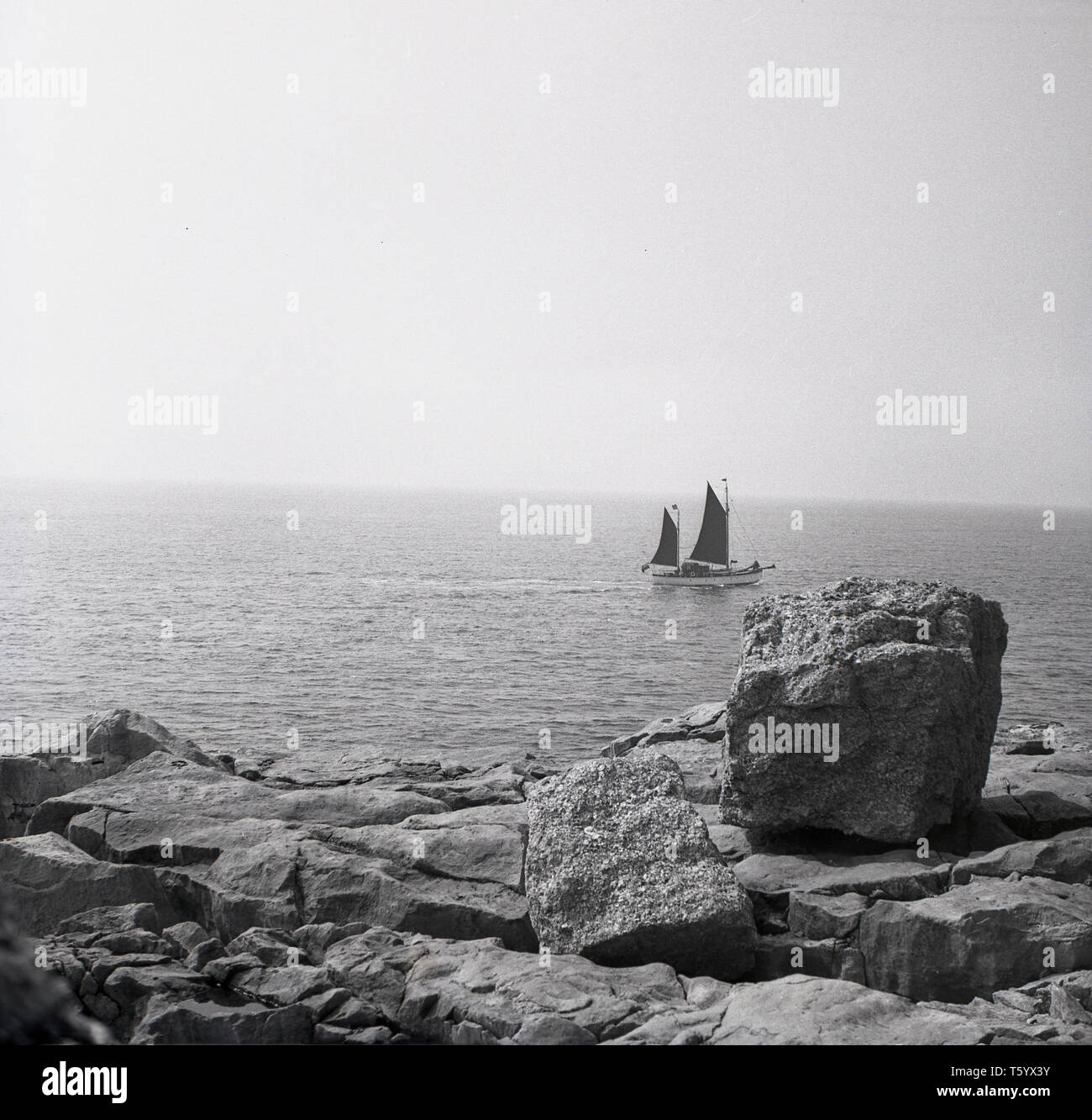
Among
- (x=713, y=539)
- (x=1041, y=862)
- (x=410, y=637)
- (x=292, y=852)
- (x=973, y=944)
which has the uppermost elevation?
(x=713, y=539)

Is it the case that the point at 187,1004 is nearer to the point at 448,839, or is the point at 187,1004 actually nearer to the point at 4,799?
the point at 448,839

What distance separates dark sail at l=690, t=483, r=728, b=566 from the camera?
94.2 metres

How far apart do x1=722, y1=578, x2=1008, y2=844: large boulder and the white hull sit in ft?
258

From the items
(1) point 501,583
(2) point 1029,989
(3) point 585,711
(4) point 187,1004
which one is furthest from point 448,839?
(1) point 501,583

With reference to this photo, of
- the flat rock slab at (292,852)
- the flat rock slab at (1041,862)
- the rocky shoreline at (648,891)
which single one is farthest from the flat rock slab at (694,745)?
the flat rock slab at (1041,862)

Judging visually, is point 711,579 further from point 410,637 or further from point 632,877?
point 632,877

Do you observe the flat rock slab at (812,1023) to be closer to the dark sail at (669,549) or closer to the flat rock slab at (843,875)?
the flat rock slab at (843,875)

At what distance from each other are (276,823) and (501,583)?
80432mm

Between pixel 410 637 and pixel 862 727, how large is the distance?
53699 mm

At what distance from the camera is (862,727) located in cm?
1227

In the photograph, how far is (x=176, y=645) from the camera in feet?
193

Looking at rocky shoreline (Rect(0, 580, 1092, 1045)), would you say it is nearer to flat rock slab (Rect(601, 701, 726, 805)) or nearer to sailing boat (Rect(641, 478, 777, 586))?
flat rock slab (Rect(601, 701, 726, 805))

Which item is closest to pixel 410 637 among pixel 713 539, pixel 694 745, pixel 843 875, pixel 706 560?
pixel 706 560

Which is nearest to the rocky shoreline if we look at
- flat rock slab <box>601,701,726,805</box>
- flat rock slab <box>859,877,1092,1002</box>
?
flat rock slab <box>859,877,1092,1002</box>
